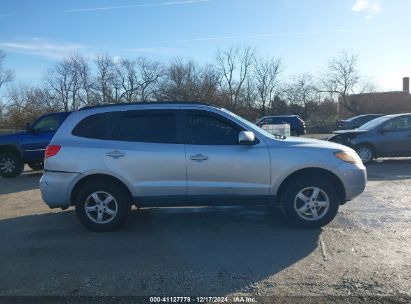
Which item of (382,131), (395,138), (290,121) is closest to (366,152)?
(382,131)

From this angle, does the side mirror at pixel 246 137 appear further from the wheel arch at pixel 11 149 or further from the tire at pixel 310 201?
the wheel arch at pixel 11 149

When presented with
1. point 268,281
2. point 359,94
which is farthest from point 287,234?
point 359,94

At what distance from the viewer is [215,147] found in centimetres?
668

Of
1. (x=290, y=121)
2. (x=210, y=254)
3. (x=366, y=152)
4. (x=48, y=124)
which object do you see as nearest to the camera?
(x=210, y=254)

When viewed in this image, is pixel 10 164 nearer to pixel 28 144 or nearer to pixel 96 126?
pixel 28 144

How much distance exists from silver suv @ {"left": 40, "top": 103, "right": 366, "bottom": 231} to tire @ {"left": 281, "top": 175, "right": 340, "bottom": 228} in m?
0.01

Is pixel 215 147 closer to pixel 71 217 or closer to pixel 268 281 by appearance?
pixel 268 281

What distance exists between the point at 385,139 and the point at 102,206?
34.2 feet

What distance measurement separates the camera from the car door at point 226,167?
6.61 m

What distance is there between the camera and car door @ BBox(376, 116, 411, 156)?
14242 millimetres

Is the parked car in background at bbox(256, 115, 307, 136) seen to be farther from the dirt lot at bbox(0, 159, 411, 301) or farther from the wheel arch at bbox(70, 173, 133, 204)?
the wheel arch at bbox(70, 173, 133, 204)

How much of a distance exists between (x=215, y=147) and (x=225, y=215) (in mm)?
1548

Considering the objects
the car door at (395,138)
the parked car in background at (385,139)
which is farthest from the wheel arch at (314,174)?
the car door at (395,138)

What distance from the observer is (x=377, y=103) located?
213ft
